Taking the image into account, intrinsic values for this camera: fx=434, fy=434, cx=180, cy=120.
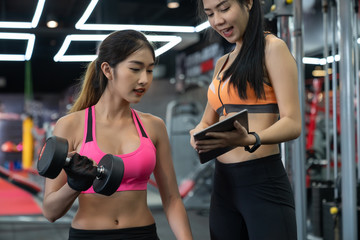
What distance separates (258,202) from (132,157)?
0.45 m

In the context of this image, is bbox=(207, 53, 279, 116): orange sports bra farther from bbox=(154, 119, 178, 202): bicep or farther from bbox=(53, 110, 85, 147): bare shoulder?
bbox=(53, 110, 85, 147): bare shoulder

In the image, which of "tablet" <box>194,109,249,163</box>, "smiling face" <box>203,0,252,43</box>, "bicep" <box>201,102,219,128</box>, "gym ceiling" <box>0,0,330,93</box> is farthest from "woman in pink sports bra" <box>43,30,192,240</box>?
"gym ceiling" <box>0,0,330,93</box>

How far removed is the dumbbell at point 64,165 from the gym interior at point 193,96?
89cm

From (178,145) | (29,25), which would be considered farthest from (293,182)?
(178,145)

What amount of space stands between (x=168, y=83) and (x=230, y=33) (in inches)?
254

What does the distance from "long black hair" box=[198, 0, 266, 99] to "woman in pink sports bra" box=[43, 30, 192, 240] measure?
32 cm

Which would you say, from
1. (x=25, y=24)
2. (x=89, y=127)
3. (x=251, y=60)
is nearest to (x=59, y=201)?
(x=89, y=127)

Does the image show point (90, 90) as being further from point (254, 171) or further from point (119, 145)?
point (254, 171)

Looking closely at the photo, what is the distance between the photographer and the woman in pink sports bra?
1482 mm

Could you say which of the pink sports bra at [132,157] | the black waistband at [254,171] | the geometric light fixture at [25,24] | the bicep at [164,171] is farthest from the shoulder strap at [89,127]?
the geometric light fixture at [25,24]

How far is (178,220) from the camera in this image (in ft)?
5.27

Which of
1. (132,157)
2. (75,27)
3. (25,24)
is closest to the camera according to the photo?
(132,157)

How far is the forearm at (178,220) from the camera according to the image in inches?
62.1

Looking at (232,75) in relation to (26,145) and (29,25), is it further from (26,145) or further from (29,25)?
(26,145)
